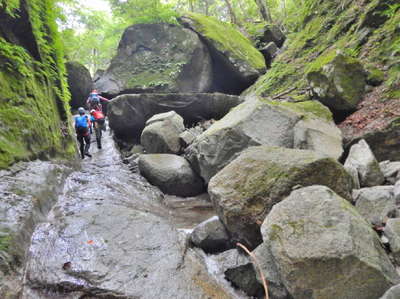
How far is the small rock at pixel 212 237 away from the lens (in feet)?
13.5

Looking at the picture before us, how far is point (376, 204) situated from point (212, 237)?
2326mm

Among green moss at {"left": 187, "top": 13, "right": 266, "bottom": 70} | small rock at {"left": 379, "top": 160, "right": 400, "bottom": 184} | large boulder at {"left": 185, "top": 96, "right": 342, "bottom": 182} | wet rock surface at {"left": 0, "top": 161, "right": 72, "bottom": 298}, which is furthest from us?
green moss at {"left": 187, "top": 13, "right": 266, "bottom": 70}

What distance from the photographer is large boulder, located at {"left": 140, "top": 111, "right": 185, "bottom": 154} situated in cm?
923

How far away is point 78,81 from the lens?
1683 cm

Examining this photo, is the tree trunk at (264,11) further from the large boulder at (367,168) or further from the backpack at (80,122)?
the large boulder at (367,168)

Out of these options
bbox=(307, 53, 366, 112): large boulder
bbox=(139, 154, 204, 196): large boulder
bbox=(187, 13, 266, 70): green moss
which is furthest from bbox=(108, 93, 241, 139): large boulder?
bbox=(307, 53, 366, 112): large boulder

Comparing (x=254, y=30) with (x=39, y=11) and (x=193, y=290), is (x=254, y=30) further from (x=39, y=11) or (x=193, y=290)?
(x=193, y=290)

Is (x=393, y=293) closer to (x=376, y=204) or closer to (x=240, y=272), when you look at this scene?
(x=376, y=204)

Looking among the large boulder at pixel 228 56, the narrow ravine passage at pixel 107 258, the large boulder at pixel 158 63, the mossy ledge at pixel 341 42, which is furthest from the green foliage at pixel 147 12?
the narrow ravine passage at pixel 107 258

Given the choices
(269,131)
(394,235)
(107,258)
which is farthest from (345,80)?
(107,258)

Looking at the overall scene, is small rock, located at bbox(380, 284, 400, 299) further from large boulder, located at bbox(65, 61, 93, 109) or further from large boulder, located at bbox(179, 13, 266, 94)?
large boulder, located at bbox(65, 61, 93, 109)

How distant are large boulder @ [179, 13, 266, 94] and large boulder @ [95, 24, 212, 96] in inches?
21.8

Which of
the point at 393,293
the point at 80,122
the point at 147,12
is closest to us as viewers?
the point at 393,293

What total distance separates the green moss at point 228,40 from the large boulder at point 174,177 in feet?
29.4
